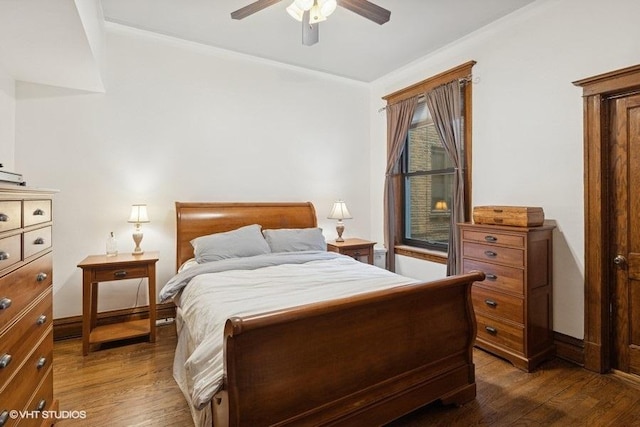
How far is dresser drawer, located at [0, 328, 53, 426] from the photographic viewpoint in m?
1.25

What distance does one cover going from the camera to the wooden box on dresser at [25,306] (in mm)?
1243

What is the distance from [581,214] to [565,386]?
4.11 ft

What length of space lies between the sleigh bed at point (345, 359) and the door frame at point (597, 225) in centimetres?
112

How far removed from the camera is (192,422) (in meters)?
1.91

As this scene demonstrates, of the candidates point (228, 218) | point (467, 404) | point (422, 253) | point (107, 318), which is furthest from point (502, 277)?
point (107, 318)

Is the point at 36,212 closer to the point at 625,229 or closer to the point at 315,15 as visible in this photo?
the point at 315,15

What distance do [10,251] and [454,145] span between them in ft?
11.6

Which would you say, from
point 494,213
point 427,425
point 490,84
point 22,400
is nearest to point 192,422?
point 22,400

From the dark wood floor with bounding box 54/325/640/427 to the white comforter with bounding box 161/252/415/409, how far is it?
32 cm

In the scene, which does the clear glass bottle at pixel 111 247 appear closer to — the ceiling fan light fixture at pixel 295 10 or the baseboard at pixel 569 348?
the ceiling fan light fixture at pixel 295 10

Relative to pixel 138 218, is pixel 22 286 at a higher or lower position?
lower

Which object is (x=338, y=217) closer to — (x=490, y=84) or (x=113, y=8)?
(x=490, y=84)

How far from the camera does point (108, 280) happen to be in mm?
2799

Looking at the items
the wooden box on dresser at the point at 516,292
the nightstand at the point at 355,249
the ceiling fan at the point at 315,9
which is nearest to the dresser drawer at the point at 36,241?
the ceiling fan at the point at 315,9
